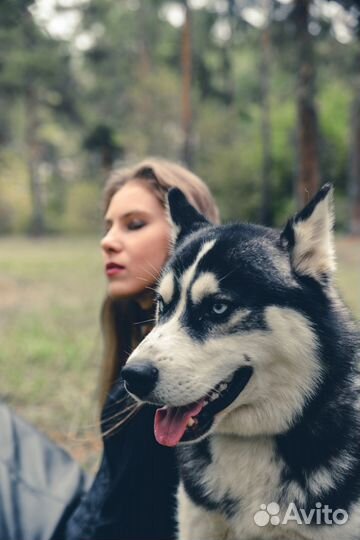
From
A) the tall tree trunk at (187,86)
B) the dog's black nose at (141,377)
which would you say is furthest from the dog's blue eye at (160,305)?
the tall tree trunk at (187,86)

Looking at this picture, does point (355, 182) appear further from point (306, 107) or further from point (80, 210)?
point (80, 210)

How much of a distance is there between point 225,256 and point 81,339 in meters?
5.98

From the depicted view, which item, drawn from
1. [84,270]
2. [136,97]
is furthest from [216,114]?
[84,270]

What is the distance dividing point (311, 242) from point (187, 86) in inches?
751

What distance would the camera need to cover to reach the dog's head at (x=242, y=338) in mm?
1888

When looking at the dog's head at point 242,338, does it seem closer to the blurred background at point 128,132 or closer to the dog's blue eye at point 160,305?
the dog's blue eye at point 160,305

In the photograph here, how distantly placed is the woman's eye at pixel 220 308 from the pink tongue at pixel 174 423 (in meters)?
0.30

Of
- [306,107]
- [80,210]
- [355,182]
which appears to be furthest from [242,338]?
[80,210]

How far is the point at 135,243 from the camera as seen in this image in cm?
276

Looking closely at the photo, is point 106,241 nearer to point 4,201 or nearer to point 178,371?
point 178,371

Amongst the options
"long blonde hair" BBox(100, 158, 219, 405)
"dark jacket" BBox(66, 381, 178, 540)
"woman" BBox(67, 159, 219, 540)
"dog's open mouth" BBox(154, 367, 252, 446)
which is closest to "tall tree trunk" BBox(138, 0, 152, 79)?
"long blonde hair" BBox(100, 158, 219, 405)

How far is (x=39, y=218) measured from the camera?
31156mm

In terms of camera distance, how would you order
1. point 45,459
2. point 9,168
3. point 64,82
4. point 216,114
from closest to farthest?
point 45,459
point 9,168
point 64,82
point 216,114

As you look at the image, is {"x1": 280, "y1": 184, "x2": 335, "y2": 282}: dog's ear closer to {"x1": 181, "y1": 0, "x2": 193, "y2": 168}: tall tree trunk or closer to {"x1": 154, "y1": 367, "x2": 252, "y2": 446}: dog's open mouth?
{"x1": 154, "y1": 367, "x2": 252, "y2": 446}: dog's open mouth
